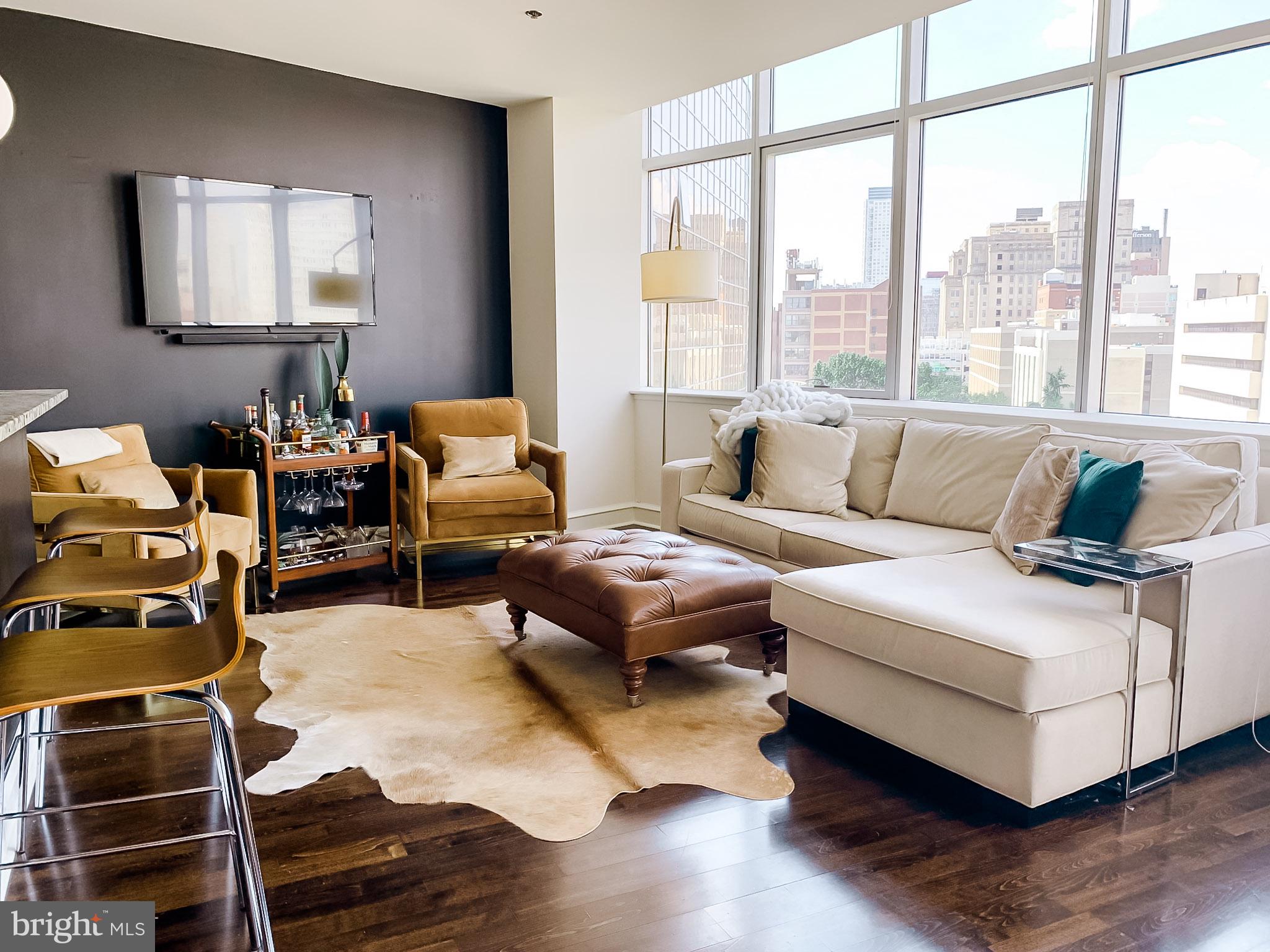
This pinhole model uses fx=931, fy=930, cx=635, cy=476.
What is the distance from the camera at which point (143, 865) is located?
2.11 m

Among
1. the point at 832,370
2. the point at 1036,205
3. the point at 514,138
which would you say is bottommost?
the point at 832,370

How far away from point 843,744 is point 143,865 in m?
1.86

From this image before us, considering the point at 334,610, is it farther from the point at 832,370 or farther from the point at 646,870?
the point at 832,370

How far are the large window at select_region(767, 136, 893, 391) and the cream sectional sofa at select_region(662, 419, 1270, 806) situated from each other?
1854 mm

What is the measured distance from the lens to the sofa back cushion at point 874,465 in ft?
13.4

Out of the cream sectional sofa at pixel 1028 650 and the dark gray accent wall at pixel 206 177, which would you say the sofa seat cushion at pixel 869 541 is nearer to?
the cream sectional sofa at pixel 1028 650

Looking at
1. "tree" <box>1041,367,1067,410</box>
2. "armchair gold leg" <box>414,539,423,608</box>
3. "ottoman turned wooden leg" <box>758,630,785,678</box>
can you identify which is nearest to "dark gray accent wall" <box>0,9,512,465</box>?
"armchair gold leg" <box>414,539,423,608</box>

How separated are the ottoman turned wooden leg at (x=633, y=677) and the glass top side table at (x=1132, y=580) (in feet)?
3.91

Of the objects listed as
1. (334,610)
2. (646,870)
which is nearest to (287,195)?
(334,610)

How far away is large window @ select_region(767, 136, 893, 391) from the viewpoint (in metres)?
5.03

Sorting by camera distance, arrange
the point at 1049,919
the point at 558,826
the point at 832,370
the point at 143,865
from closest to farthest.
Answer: the point at 1049,919 < the point at 143,865 < the point at 558,826 < the point at 832,370

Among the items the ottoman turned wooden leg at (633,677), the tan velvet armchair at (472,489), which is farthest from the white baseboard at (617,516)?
the ottoman turned wooden leg at (633,677)

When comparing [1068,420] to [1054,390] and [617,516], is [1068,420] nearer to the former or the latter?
Result: [1054,390]

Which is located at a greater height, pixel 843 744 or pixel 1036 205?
pixel 1036 205
